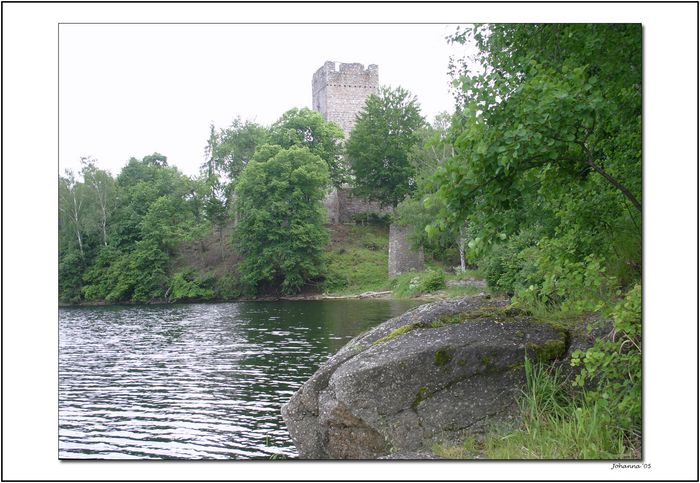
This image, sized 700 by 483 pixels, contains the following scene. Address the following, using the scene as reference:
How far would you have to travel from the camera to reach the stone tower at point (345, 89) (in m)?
46.3

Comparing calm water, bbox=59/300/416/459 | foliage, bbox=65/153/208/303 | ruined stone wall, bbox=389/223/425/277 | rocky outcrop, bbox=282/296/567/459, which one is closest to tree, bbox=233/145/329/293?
ruined stone wall, bbox=389/223/425/277

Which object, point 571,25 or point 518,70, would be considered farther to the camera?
point 518,70

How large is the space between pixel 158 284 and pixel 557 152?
641 inches

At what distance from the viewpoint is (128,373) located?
12.2 m

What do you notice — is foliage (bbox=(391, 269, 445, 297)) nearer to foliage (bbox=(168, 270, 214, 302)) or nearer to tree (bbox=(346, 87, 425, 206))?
tree (bbox=(346, 87, 425, 206))

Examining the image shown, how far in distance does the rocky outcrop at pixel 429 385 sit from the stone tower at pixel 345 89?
41.1 metres

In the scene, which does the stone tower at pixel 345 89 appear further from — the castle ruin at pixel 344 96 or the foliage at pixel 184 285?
the foliage at pixel 184 285

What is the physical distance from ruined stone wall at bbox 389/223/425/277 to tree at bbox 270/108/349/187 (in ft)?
25.8

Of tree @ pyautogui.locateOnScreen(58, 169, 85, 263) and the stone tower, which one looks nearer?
tree @ pyautogui.locateOnScreen(58, 169, 85, 263)

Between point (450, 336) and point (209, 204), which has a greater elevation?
point (209, 204)

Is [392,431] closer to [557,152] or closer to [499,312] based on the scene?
[499,312]

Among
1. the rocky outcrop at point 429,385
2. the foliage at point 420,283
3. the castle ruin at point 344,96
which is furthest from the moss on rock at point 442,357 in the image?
the castle ruin at point 344,96

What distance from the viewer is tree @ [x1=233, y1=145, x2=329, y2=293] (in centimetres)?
3378
